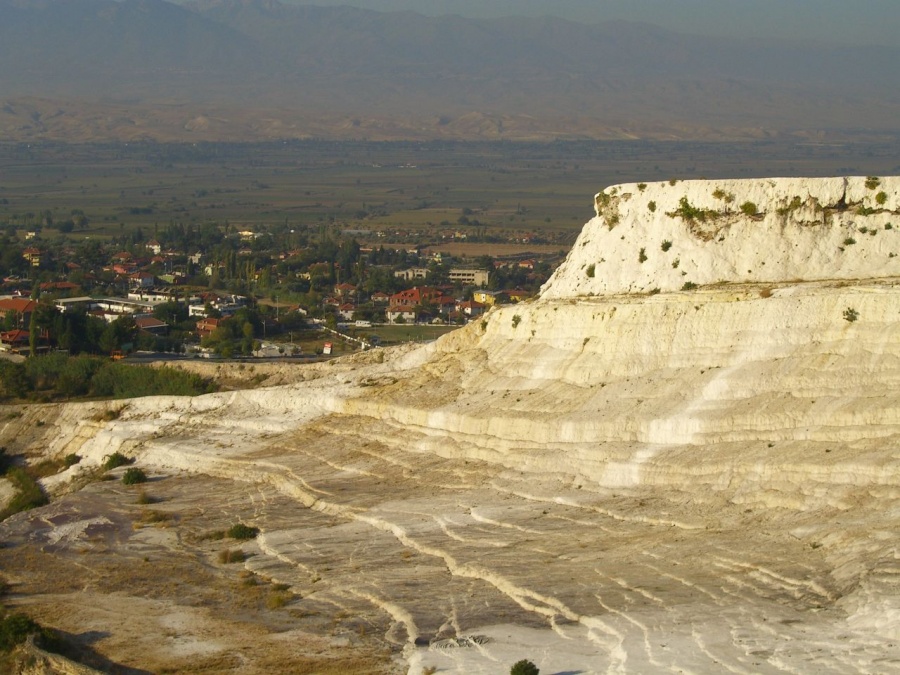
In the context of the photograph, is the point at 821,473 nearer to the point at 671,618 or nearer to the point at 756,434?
the point at 756,434

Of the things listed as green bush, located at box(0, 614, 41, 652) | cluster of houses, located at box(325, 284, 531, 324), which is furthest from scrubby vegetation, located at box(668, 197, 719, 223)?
cluster of houses, located at box(325, 284, 531, 324)

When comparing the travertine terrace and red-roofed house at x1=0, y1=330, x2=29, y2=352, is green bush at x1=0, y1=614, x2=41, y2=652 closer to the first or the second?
the travertine terrace

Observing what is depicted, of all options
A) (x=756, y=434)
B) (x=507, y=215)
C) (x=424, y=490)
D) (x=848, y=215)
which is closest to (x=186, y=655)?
(x=424, y=490)

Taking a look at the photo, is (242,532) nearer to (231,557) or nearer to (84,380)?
(231,557)

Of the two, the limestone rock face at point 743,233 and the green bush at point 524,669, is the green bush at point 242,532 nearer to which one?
the green bush at point 524,669

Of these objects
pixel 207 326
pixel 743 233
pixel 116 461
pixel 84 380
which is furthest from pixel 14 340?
pixel 743 233

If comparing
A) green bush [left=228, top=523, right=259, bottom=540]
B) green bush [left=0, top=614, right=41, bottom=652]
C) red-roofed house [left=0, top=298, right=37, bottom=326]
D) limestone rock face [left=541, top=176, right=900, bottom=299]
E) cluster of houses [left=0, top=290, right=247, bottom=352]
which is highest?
limestone rock face [left=541, top=176, right=900, bottom=299]
